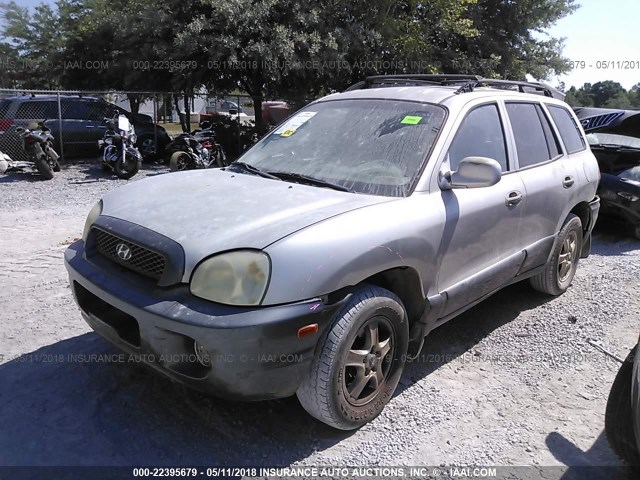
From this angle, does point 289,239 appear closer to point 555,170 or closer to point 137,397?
point 137,397

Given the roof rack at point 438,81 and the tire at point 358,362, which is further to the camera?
the roof rack at point 438,81

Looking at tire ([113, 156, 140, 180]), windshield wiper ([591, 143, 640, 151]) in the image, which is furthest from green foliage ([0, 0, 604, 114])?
windshield wiper ([591, 143, 640, 151])

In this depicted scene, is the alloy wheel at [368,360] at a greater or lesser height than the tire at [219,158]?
lesser

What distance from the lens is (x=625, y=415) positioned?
2627 millimetres

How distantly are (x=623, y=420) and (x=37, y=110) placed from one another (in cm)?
1234

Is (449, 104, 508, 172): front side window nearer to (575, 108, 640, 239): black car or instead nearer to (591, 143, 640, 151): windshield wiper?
(575, 108, 640, 239): black car

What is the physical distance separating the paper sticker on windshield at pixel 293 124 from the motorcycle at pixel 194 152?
290 inches

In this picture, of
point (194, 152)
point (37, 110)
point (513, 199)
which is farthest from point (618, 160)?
point (37, 110)

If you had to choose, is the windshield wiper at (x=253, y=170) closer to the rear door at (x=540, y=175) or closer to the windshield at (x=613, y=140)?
the rear door at (x=540, y=175)

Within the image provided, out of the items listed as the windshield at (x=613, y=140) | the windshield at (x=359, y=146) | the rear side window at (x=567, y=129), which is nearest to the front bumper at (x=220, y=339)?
the windshield at (x=359, y=146)

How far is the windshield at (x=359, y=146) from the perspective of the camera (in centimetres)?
329

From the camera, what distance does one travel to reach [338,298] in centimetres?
264

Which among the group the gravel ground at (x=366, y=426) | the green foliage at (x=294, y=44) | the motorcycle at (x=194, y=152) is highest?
the green foliage at (x=294, y=44)

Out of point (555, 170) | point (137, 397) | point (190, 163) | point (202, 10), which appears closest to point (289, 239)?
point (137, 397)
